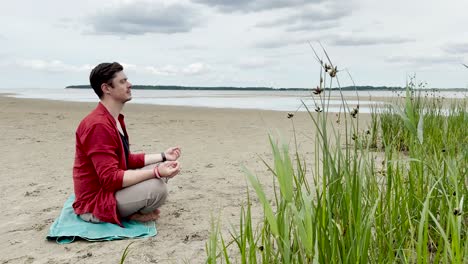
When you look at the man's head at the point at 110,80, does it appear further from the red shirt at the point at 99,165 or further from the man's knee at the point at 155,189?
the man's knee at the point at 155,189

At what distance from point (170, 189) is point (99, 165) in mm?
1613

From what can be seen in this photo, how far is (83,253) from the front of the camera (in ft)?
9.75

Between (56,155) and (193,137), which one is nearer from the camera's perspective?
(56,155)

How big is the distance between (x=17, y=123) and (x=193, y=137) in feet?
15.2

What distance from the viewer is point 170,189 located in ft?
15.3

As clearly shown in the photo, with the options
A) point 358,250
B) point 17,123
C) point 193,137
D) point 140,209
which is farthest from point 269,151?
point 17,123

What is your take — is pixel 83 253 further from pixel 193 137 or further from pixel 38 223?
pixel 193 137

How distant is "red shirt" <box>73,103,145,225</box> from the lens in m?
3.12

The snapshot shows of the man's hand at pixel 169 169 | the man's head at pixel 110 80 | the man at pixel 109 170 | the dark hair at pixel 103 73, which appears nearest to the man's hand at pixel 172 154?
the man at pixel 109 170

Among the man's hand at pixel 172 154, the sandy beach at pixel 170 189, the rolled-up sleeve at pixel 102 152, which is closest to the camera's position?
the sandy beach at pixel 170 189

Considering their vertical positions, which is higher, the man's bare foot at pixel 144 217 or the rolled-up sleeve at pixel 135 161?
the rolled-up sleeve at pixel 135 161

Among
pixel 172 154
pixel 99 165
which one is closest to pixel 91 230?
pixel 99 165

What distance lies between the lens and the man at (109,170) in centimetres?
314

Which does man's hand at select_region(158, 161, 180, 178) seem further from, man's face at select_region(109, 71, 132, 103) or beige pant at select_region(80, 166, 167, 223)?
man's face at select_region(109, 71, 132, 103)
